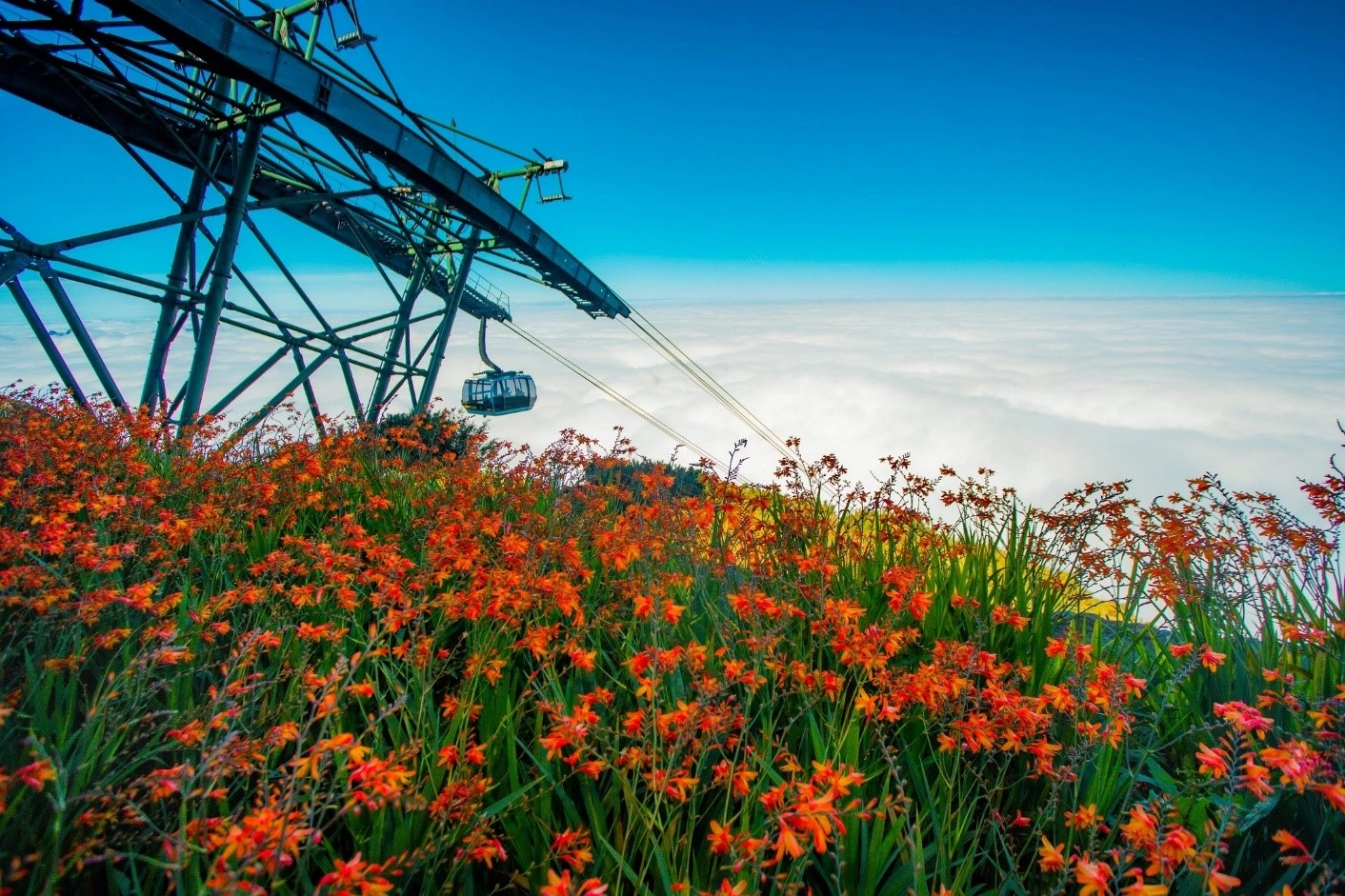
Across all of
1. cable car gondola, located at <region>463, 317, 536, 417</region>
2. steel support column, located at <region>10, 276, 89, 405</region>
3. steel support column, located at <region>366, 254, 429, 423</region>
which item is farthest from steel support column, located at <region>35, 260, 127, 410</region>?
cable car gondola, located at <region>463, 317, 536, 417</region>

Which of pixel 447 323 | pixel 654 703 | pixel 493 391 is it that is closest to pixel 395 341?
pixel 447 323

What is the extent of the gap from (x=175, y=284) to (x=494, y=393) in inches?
348

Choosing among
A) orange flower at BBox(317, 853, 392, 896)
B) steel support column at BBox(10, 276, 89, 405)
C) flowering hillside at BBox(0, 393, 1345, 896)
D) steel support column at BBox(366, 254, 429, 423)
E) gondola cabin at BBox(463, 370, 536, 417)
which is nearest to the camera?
orange flower at BBox(317, 853, 392, 896)

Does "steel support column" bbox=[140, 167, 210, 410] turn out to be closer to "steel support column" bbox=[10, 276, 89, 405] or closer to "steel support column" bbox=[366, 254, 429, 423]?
"steel support column" bbox=[10, 276, 89, 405]

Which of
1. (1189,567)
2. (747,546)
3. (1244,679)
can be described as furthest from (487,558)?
(1189,567)

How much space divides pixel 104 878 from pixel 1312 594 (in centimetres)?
461

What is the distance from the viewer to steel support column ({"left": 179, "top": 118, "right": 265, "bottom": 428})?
9.53m

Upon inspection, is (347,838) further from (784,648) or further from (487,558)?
(784,648)

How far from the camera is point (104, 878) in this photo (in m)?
1.85

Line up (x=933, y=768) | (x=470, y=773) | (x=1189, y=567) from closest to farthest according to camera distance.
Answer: (x=470, y=773) → (x=933, y=768) → (x=1189, y=567)

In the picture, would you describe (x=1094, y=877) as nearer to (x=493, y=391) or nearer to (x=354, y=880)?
(x=354, y=880)

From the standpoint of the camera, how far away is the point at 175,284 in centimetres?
1009

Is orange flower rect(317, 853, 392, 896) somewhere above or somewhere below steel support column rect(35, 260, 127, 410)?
below

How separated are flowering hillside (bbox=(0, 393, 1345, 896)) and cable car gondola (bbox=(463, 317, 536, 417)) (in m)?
14.0
